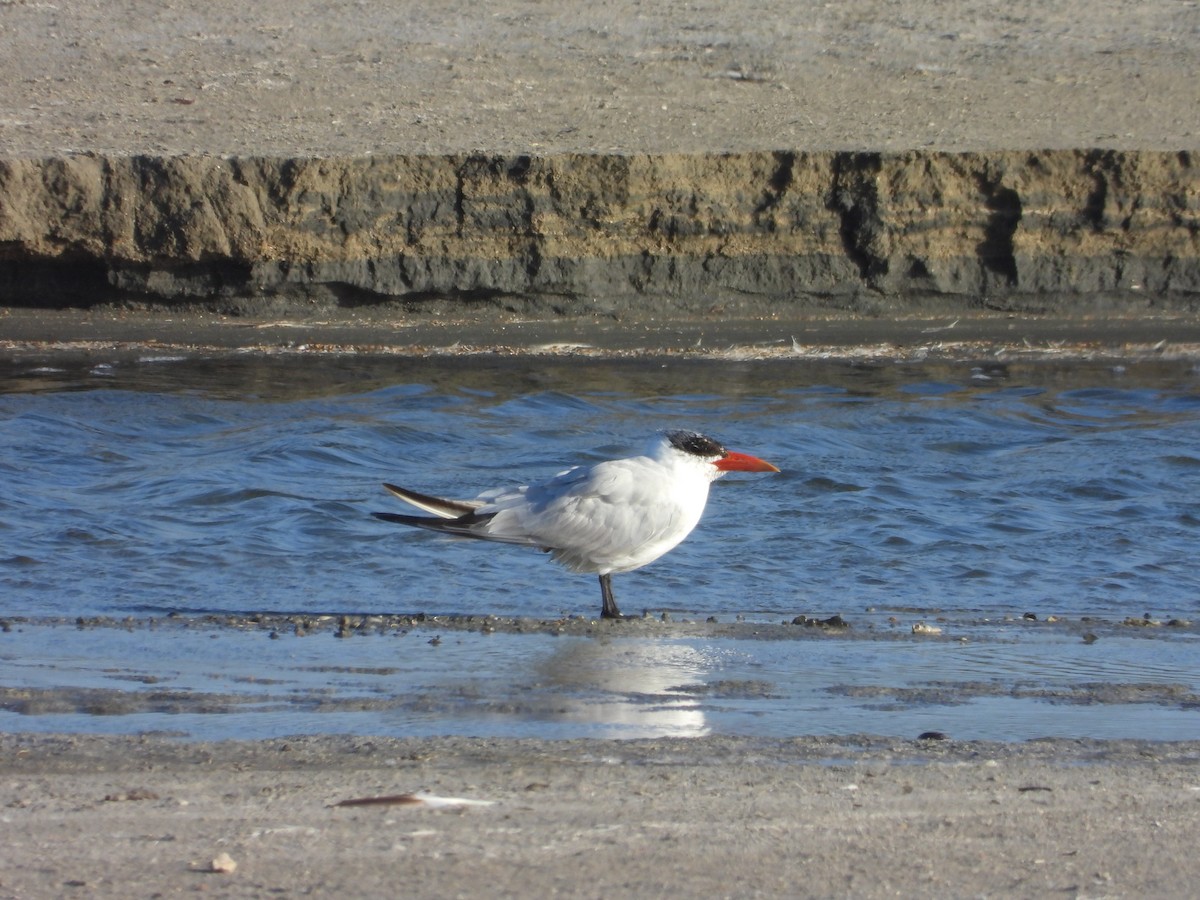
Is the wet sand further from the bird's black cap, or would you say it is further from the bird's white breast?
the bird's black cap

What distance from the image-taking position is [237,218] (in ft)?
38.9

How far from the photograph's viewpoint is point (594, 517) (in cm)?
591

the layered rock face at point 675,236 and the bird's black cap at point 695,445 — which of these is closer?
the bird's black cap at point 695,445

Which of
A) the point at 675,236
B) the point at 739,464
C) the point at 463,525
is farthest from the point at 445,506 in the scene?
the point at 675,236

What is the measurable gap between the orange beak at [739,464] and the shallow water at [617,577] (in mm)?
484

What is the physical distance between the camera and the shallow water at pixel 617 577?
172 inches

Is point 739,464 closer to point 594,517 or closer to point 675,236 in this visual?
point 594,517

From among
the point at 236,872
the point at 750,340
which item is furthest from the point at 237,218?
the point at 236,872

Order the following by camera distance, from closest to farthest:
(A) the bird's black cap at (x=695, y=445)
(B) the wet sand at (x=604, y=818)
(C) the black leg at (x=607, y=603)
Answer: (B) the wet sand at (x=604, y=818) → (C) the black leg at (x=607, y=603) → (A) the bird's black cap at (x=695, y=445)

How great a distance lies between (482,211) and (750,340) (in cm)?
223

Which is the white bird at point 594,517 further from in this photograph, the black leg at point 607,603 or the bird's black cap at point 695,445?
the bird's black cap at point 695,445

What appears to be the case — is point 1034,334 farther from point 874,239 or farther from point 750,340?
point 750,340

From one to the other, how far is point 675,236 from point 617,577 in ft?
19.0

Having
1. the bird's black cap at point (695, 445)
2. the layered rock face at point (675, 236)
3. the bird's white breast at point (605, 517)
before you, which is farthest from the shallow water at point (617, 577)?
the layered rock face at point (675, 236)
